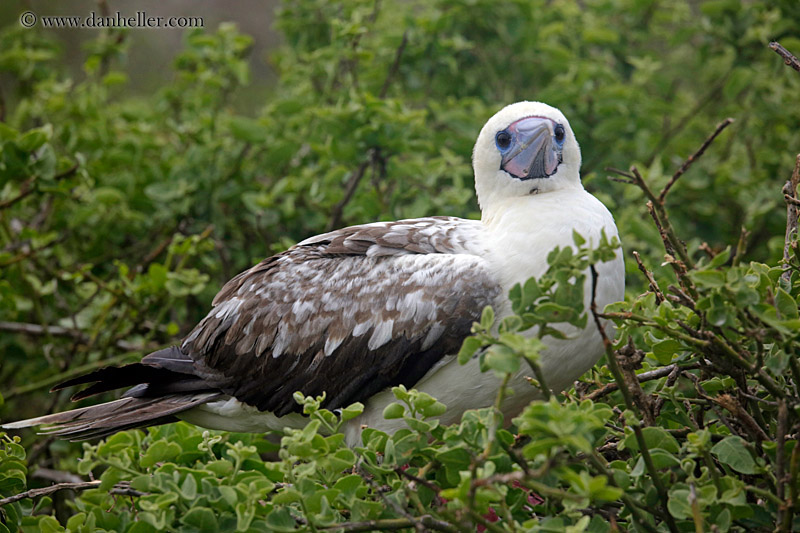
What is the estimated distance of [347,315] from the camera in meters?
3.30

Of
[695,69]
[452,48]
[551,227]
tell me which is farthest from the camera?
[695,69]

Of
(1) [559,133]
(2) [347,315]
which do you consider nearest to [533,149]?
(1) [559,133]

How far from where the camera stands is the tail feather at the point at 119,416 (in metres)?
3.54

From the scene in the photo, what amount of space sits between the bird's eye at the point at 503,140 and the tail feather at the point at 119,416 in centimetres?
151

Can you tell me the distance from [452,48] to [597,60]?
2.94ft

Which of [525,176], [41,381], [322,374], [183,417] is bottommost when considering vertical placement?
[41,381]

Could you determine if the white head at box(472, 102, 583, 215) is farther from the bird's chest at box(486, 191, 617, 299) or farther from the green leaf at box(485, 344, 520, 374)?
the green leaf at box(485, 344, 520, 374)

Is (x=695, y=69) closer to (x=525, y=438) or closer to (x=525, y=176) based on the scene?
(x=525, y=176)

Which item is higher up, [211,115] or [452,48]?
[452,48]

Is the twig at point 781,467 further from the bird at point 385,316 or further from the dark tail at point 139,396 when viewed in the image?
the dark tail at point 139,396

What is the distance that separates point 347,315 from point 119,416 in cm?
108

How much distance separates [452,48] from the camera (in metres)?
5.35

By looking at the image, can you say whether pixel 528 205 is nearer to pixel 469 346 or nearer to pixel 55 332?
pixel 469 346

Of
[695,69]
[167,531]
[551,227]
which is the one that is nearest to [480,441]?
[167,531]
